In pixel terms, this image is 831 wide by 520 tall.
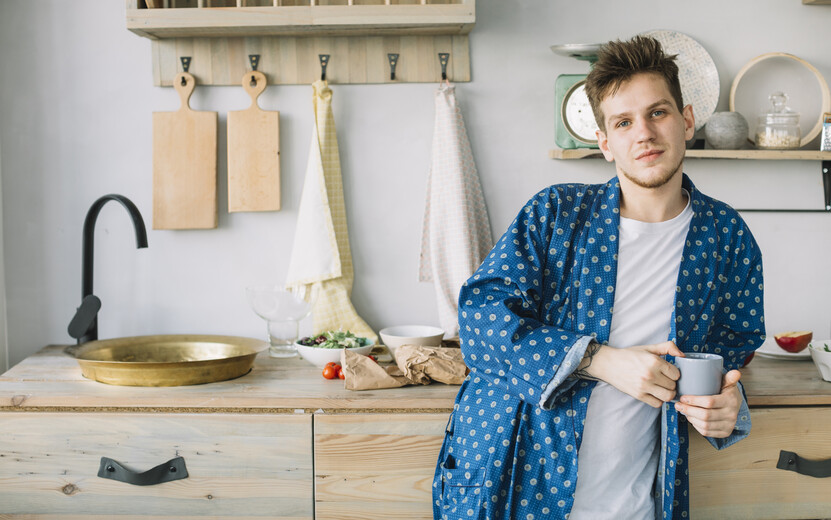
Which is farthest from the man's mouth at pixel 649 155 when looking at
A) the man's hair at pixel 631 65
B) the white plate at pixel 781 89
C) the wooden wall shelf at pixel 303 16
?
the white plate at pixel 781 89

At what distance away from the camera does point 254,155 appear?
1965mm

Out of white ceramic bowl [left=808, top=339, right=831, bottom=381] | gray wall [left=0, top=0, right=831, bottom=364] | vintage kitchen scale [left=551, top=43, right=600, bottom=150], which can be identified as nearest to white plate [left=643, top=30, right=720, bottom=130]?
gray wall [left=0, top=0, right=831, bottom=364]

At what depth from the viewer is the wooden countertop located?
1490 mm

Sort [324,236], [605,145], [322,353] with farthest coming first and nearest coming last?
[324,236] < [322,353] < [605,145]

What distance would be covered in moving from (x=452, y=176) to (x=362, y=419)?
747 mm

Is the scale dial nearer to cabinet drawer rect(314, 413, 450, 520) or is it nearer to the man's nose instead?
the man's nose

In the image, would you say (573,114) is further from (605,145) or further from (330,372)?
(330,372)

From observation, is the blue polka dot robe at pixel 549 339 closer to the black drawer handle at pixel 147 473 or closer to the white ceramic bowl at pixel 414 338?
the white ceramic bowl at pixel 414 338

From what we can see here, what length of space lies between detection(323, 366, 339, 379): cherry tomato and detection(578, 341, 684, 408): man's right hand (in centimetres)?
66

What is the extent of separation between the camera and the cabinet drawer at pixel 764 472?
1.50 meters

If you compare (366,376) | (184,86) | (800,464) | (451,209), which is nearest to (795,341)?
(800,464)

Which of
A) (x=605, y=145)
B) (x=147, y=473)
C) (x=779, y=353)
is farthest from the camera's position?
(x=779, y=353)

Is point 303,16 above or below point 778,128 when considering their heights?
above

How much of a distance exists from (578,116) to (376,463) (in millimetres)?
1085
